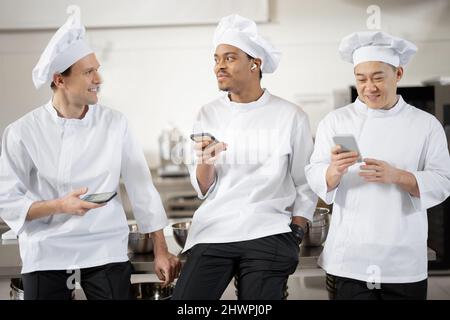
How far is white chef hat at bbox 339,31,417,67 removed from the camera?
5.19 feet

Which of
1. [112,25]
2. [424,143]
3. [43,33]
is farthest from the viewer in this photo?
[112,25]

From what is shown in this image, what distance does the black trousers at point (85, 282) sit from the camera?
1630 mm

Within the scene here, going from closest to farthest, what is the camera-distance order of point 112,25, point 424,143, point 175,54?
point 424,143
point 112,25
point 175,54

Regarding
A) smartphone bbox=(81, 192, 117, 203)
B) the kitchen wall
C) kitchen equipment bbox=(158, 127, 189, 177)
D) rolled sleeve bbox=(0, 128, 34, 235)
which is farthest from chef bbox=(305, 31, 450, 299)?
kitchen equipment bbox=(158, 127, 189, 177)

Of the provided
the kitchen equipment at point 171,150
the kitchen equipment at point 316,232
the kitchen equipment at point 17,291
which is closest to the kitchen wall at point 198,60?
the kitchen equipment at point 171,150

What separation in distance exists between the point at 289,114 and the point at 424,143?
38 centimetres

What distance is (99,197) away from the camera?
61.7 inches

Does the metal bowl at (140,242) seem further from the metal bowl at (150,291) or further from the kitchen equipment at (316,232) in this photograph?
the kitchen equipment at (316,232)

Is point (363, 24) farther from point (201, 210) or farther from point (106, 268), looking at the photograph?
point (106, 268)

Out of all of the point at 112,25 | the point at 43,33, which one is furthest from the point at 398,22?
the point at 43,33

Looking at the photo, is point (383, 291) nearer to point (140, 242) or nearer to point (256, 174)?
point (256, 174)

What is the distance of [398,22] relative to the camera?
2.66 meters

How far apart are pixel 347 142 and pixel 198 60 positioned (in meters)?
1.73
